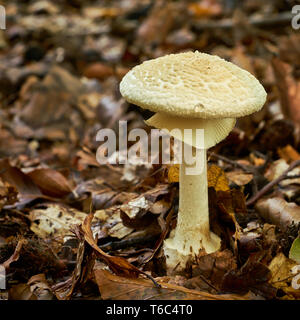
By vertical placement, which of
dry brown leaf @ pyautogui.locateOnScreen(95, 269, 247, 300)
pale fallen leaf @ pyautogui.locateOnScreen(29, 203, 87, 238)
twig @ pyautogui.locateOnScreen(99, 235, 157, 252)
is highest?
dry brown leaf @ pyautogui.locateOnScreen(95, 269, 247, 300)

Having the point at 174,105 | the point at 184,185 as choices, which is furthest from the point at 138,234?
the point at 174,105

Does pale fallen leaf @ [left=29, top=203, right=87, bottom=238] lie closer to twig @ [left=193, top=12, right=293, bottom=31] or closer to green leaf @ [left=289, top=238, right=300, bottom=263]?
green leaf @ [left=289, top=238, right=300, bottom=263]

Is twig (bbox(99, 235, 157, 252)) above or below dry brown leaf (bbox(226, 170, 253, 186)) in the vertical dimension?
below

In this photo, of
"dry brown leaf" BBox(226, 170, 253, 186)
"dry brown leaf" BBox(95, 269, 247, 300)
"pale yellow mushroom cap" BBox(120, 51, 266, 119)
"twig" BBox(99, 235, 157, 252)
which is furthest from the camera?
"dry brown leaf" BBox(226, 170, 253, 186)

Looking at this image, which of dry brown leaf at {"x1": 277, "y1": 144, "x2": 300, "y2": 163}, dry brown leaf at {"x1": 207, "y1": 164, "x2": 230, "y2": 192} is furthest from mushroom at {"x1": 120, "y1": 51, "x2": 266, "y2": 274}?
dry brown leaf at {"x1": 277, "y1": 144, "x2": 300, "y2": 163}

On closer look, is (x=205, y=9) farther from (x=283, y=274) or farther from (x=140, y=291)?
(x=140, y=291)
